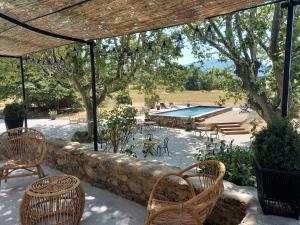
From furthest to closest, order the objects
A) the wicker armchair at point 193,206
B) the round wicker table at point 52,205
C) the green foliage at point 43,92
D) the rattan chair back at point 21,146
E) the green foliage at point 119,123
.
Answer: the green foliage at point 43,92
the green foliage at point 119,123
the rattan chair back at point 21,146
the round wicker table at point 52,205
the wicker armchair at point 193,206

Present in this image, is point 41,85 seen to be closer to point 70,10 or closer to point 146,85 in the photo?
point 146,85

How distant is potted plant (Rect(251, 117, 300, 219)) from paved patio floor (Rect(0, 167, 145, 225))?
4.28 ft

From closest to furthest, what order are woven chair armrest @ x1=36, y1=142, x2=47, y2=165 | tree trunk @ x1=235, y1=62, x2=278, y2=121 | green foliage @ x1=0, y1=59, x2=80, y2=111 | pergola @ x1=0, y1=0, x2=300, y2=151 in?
pergola @ x1=0, y1=0, x2=300, y2=151 < woven chair armrest @ x1=36, y1=142, x2=47, y2=165 < tree trunk @ x1=235, y1=62, x2=278, y2=121 < green foliage @ x1=0, y1=59, x2=80, y2=111

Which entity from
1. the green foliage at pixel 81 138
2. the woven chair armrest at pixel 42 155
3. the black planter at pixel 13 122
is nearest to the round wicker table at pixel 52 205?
the woven chair armrest at pixel 42 155

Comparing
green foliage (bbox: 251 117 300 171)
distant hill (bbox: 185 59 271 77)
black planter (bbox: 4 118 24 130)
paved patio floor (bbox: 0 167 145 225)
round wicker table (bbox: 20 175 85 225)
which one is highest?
distant hill (bbox: 185 59 271 77)

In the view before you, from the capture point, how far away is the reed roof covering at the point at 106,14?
267 cm

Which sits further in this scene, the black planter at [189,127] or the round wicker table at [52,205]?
the black planter at [189,127]

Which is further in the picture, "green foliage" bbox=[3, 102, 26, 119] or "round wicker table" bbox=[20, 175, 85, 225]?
"green foliage" bbox=[3, 102, 26, 119]

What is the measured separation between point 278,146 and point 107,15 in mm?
2211

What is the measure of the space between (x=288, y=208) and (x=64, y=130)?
1238 centimetres

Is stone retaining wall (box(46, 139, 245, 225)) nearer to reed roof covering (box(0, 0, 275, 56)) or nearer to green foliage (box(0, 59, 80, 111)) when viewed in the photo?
reed roof covering (box(0, 0, 275, 56))

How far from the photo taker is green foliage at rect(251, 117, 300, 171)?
2.01 metres

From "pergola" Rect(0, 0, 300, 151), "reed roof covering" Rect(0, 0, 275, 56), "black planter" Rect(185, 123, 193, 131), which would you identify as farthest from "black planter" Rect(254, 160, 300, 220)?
"black planter" Rect(185, 123, 193, 131)

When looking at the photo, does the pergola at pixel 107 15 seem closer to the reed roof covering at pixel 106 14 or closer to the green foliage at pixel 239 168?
the reed roof covering at pixel 106 14
